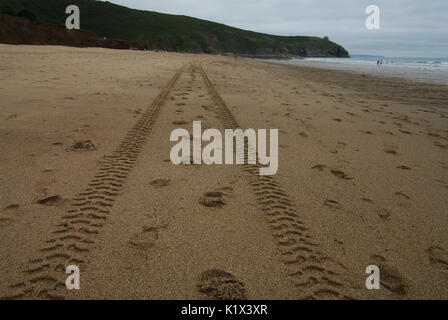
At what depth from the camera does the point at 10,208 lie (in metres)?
2.44

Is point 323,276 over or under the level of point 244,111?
under

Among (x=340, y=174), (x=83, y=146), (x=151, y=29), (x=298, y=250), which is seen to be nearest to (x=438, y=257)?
(x=298, y=250)

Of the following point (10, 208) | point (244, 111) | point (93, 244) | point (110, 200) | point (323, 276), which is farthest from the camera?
point (244, 111)

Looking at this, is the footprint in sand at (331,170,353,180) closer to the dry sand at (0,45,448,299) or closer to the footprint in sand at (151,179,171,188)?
the dry sand at (0,45,448,299)

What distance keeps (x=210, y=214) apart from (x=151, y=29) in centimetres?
10154

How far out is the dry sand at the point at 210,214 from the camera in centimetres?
186

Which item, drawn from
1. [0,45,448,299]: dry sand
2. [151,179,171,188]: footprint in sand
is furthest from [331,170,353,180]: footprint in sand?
[151,179,171,188]: footprint in sand

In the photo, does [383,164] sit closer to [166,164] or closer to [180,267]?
[166,164]

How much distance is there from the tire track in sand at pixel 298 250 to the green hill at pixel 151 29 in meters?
66.6

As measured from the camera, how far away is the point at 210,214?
256 centimetres

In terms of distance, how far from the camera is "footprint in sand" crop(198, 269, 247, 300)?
177cm
